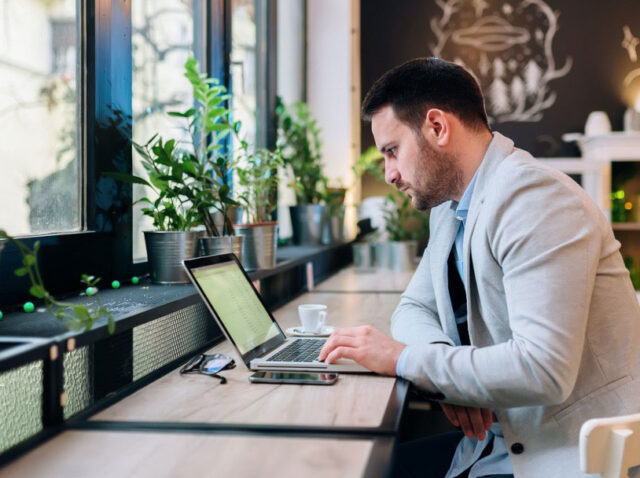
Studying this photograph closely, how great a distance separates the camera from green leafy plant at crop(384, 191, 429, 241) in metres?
4.07

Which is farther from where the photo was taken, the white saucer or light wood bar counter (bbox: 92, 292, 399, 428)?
the white saucer

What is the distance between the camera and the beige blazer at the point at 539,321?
1.22m

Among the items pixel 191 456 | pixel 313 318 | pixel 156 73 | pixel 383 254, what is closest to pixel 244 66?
pixel 156 73

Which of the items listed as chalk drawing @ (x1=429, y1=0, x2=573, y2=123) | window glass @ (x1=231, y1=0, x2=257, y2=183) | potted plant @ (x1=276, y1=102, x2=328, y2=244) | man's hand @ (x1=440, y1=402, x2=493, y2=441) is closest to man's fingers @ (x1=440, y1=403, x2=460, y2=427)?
man's hand @ (x1=440, y1=402, x2=493, y2=441)

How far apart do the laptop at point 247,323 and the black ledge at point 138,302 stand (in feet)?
0.39

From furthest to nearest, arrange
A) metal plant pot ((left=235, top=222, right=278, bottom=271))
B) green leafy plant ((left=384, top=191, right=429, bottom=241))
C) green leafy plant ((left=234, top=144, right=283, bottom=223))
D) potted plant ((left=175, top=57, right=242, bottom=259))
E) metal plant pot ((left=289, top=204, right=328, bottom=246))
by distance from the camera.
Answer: green leafy plant ((left=384, top=191, right=429, bottom=241)) → metal plant pot ((left=289, top=204, right=328, bottom=246)) → green leafy plant ((left=234, top=144, right=283, bottom=223)) → metal plant pot ((left=235, top=222, right=278, bottom=271)) → potted plant ((left=175, top=57, right=242, bottom=259))

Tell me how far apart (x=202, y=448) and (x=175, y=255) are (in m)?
0.91

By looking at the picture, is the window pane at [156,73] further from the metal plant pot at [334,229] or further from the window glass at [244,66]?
the metal plant pot at [334,229]

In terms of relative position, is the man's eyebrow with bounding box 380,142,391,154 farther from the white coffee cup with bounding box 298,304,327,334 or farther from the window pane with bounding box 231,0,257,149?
the window pane with bounding box 231,0,257,149

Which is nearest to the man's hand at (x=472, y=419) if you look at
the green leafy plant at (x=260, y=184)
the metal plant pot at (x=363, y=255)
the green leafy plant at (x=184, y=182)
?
the green leafy plant at (x=184, y=182)

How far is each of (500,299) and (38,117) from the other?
1.12 m

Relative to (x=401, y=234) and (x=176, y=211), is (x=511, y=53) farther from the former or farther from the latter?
(x=176, y=211)

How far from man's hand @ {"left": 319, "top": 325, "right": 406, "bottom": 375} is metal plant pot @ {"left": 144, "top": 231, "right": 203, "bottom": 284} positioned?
606mm

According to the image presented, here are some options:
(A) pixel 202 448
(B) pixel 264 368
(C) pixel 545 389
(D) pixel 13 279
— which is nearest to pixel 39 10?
(D) pixel 13 279
